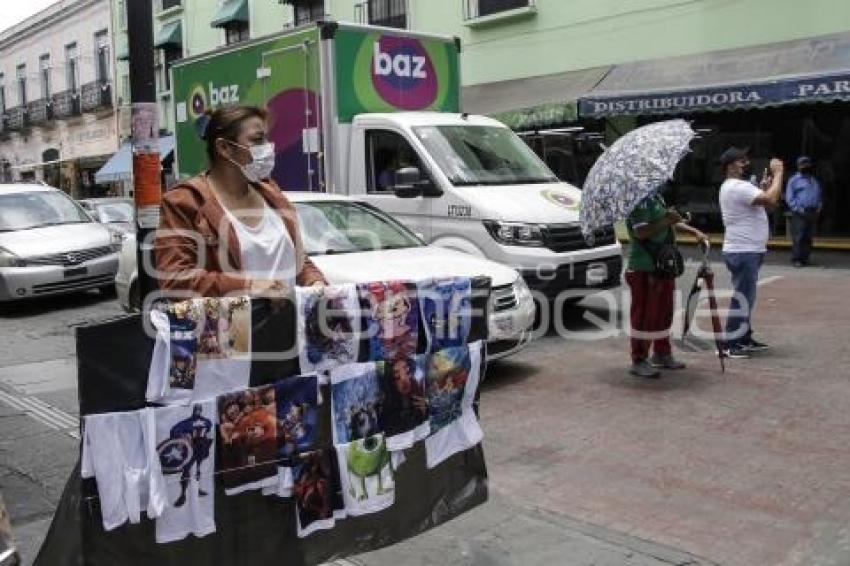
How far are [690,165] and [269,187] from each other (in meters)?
14.4

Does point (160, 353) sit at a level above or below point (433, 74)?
below

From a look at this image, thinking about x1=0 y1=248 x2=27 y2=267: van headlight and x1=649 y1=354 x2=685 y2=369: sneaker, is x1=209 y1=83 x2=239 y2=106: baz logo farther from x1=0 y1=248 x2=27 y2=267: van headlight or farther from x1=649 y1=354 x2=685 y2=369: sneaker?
x1=649 y1=354 x2=685 y2=369: sneaker

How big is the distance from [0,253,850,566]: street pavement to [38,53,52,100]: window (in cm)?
3325

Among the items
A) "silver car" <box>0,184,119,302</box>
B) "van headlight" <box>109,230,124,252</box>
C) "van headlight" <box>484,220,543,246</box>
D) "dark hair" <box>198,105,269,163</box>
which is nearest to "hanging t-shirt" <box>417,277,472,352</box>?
"dark hair" <box>198,105,269,163</box>

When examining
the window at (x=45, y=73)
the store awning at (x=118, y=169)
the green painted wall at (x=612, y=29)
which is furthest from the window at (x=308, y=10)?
the window at (x=45, y=73)

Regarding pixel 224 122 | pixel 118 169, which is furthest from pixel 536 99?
pixel 118 169

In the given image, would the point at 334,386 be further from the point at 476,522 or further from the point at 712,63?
the point at 712,63

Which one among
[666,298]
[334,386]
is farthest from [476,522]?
[666,298]

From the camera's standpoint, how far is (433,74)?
11.1 metres

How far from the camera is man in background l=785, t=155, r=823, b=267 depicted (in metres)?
13.4

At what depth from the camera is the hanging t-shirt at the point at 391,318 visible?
3.25 metres

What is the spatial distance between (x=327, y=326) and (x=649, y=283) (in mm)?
4294

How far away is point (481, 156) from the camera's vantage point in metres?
9.63

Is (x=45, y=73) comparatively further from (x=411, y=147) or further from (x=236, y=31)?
(x=411, y=147)
